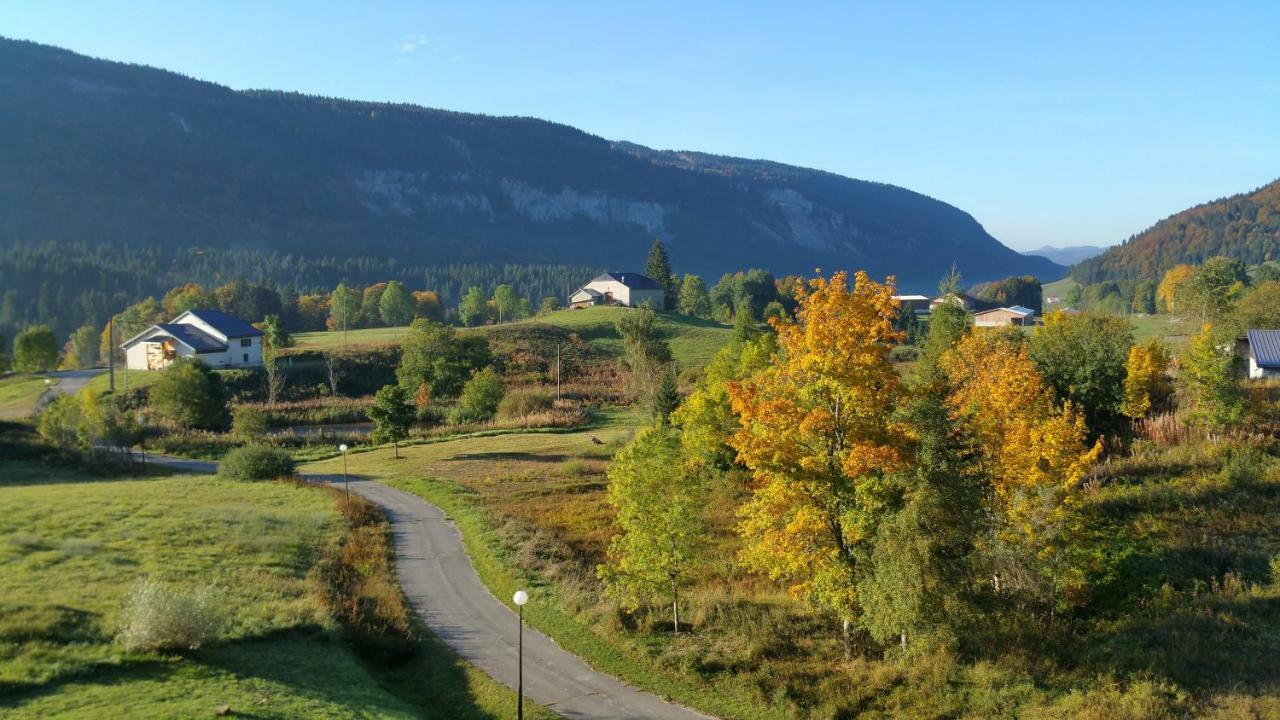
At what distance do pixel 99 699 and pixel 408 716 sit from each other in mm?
5774

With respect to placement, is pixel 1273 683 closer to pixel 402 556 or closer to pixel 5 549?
pixel 402 556

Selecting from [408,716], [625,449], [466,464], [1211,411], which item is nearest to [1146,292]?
[1211,411]

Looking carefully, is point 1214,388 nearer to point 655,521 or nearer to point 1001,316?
point 655,521

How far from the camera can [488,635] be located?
2195 centimetres

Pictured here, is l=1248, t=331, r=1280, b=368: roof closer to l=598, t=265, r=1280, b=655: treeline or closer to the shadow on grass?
l=598, t=265, r=1280, b=655: treeline

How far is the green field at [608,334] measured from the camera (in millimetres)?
94500

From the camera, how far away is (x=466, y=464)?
48531mm

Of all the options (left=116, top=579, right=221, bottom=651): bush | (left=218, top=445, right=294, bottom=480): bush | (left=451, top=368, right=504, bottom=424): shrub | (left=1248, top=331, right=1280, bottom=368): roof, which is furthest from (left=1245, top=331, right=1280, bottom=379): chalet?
(left=218, top=445, right=294, bottom=480): bush

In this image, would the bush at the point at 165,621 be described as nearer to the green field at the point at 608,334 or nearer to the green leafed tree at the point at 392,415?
the green leafed tree at the point at 392,415

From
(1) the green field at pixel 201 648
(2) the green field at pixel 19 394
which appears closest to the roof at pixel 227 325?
(2) the green field at pixel 19 394

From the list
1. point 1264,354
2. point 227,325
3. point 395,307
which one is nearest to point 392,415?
point 227,325

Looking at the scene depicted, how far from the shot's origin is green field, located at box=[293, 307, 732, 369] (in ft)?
310

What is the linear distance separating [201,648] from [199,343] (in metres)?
73.2

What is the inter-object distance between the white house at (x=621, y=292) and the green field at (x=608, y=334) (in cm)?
908
